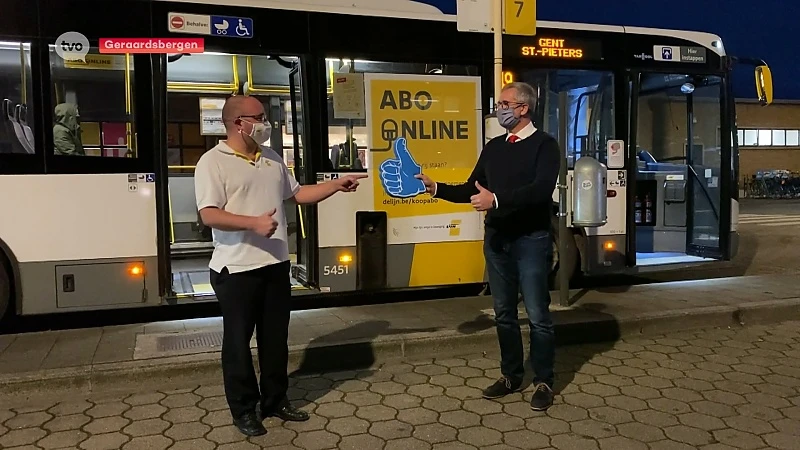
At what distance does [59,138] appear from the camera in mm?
5957

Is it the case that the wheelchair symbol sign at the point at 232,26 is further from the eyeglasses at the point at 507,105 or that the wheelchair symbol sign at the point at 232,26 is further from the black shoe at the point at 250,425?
the black shoe at the point at 250,425

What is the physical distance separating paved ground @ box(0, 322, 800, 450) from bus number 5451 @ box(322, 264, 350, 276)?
1.61m

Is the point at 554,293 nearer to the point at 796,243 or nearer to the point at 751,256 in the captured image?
the point at 751,256

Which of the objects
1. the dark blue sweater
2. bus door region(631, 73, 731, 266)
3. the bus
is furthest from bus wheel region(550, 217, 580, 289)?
the dark blue sweater

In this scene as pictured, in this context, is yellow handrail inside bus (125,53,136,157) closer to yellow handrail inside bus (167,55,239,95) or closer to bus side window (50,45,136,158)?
bus side window (50,45,136,158)

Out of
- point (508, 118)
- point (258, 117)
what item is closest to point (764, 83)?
point (508, 118)

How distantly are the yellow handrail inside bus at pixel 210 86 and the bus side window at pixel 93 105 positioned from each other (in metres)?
3.08

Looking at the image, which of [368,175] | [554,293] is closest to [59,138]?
[368,175]

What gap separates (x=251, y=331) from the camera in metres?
4.10

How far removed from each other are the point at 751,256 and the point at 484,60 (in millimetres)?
7315

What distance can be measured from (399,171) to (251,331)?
3.18 meters

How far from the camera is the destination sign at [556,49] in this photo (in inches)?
294

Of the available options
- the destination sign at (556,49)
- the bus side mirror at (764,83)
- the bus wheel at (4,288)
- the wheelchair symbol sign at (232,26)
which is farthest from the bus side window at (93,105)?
the bus side mirror at (764,83)

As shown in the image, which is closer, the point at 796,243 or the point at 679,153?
the point at 679,153
